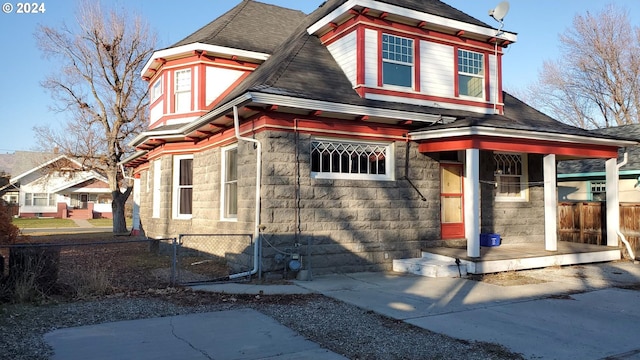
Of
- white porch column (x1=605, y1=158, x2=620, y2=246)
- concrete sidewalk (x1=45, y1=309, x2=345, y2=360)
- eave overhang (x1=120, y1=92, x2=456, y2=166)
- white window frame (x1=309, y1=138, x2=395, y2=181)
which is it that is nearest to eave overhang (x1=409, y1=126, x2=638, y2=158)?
eave overhang (x1=120, y1=92, x2=456, y2=166)

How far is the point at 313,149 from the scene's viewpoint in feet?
33.5

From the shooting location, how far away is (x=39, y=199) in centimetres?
4803

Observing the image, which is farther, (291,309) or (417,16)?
(417,16)

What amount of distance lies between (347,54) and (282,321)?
7.39 m

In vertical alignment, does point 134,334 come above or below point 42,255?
below

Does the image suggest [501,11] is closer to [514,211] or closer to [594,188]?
[514,211]

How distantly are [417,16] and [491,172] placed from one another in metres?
4.63

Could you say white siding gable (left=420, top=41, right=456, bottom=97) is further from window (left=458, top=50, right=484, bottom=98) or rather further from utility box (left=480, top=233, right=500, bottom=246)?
utility box (left=480, top=233, right=500, bottom=246)

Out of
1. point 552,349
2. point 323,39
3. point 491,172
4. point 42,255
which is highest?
point 323,39

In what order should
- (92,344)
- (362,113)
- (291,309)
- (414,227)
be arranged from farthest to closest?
1. (414,227)
2. (362,113)
3. (291,309)
4. (92,344)

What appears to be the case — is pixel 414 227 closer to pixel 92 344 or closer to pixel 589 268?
pixel 589 268

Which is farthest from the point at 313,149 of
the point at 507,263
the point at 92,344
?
the point at 92,344

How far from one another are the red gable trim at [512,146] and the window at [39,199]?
156ft

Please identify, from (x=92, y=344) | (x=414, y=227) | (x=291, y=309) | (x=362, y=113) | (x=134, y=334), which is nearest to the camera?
(x=92, y=344)
